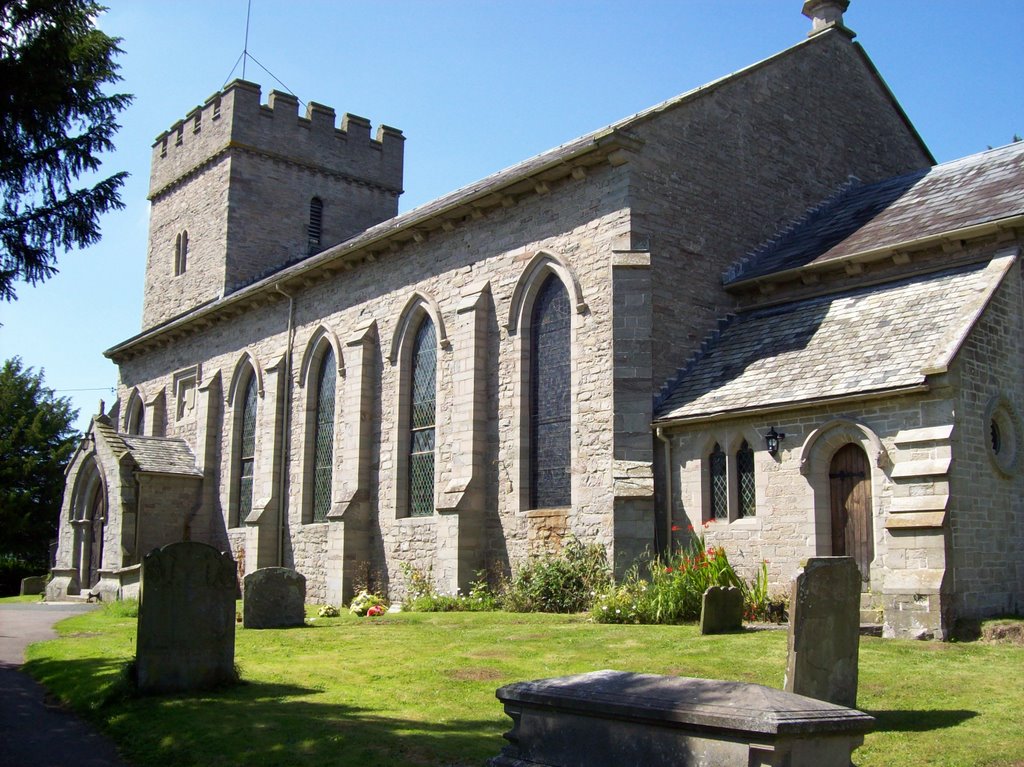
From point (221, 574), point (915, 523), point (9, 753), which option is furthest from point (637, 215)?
point (9, 753)

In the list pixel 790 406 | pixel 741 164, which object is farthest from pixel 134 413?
pixel 790 406

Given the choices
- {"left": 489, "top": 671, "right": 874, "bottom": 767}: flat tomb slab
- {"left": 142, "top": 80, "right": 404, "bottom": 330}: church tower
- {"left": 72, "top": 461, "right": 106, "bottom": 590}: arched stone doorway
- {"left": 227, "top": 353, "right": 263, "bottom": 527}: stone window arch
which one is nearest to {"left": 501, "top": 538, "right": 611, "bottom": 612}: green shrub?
{"left": 489, "top": 671, "right": 874, "bottom": 767}: flat tomb slab

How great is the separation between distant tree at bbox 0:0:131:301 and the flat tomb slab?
8895 mm

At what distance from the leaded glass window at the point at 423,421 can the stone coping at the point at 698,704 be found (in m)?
16.7

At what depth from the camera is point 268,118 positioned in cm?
3656

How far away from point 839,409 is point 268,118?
26.9 meters

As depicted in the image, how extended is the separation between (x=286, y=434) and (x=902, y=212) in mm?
17387

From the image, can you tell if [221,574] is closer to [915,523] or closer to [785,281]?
[915,523]

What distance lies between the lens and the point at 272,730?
9.12m

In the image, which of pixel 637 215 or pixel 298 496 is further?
pixel 298 496

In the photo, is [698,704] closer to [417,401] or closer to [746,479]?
[746,479]

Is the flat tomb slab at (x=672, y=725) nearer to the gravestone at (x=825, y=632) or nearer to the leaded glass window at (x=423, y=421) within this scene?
the gravestone at (x=825, y=632)

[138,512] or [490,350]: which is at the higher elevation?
[490,350]

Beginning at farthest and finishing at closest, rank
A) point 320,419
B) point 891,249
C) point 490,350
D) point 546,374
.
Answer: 1. point 320,419
2. point 490,350
3. point 546,374
4. point 891,249
